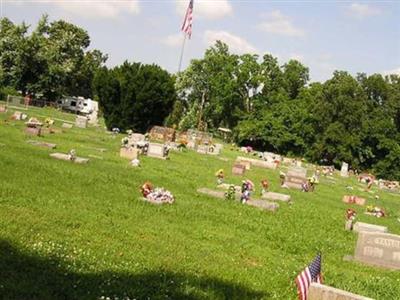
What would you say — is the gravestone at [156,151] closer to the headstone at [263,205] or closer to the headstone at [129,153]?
the headstone at [129,153]

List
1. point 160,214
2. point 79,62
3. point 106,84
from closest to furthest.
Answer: point 160,214 → point 106,84 → point 79,62

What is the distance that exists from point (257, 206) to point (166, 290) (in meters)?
11.7

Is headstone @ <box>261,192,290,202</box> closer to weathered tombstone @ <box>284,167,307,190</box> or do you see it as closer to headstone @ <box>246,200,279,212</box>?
headstone @ <box>246,200,279,212</box>

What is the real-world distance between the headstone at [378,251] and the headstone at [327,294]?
20.2ft

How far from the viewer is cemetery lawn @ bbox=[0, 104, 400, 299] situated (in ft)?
28.9

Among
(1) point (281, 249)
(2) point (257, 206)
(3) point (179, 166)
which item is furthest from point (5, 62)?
(1) point (281, 249)

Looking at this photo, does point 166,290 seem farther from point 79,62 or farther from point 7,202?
point 79,62

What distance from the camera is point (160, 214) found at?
15.5 metres

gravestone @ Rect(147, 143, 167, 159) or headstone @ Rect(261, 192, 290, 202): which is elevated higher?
gravestone @ Rect(147, 143, 167, 159)

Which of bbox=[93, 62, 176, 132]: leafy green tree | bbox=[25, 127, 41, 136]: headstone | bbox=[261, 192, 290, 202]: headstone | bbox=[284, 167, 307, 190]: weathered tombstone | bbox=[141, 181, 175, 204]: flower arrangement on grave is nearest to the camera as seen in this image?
bbox=[141, 181, 175, 204]: flower arrangement on grave

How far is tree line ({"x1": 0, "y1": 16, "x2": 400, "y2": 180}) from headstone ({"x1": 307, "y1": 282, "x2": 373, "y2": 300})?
227 ft

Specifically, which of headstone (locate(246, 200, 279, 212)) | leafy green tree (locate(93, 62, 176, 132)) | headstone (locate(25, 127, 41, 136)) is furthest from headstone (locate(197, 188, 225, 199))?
leafy green tree (locate(93, 62, 176, 132))

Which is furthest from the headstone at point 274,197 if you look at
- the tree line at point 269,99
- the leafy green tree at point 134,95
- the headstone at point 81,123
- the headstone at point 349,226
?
the tree line at point 269,99

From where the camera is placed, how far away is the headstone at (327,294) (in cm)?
871
